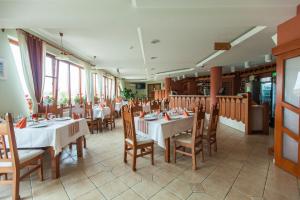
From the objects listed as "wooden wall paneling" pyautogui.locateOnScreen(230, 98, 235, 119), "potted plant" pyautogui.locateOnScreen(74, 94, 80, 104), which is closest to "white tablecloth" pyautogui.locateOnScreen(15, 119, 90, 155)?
"potted plant" pyautogui.locateOnScreen(74, 94, 80, 104)

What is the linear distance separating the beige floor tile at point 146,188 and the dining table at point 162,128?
2.00 ft

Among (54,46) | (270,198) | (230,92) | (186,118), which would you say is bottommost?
(270,198)

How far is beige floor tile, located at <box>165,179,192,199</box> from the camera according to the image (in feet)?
6.56

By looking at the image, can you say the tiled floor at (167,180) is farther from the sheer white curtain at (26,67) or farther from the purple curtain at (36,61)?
the purple curtain at (36,61)

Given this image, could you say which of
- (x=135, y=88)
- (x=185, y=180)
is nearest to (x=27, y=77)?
(x=185, y=180)

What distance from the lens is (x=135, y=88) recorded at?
57.0ft

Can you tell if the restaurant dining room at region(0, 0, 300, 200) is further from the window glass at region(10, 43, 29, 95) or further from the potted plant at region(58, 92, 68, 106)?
the potted plant at region(58, 92, 68, 106)

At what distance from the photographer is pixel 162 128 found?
2660mm

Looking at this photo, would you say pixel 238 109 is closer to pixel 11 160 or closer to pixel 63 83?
pixel 11 160

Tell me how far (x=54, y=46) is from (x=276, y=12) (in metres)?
5.13

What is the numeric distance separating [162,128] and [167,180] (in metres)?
0.77

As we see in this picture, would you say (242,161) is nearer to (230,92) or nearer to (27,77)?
(27,77)

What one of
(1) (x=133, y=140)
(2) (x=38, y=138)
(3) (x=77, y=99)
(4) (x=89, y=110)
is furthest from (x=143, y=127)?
(3) (x=77, y=99)

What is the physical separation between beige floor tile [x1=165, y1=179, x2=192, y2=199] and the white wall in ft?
11.2
